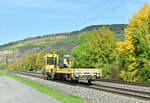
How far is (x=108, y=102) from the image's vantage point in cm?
1220

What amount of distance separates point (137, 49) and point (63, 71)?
32.2 ft

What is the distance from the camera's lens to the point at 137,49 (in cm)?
2653

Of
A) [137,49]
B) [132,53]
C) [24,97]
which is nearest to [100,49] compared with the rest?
[132,53]

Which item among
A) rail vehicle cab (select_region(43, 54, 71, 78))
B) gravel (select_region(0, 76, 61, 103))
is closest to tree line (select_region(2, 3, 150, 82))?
rail vehicle cab (select_region(43, 54, 71, 78))

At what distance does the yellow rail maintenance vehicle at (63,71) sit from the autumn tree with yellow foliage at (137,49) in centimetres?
594

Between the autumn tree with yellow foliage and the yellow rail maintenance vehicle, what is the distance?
5.94 meters

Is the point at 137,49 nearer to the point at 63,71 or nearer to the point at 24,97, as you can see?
the point at 63,71

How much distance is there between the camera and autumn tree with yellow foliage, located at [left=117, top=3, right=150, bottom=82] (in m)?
24.1

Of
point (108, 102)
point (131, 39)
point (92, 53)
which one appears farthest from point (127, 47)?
point (108, 102)

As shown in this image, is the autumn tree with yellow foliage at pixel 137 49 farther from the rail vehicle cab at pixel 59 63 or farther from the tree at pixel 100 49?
the tree at pixel 100 49

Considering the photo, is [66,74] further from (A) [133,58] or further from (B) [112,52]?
(B) [112,52]

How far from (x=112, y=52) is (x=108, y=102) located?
85.9ft

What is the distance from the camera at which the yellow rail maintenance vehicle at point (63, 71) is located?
66.5ft

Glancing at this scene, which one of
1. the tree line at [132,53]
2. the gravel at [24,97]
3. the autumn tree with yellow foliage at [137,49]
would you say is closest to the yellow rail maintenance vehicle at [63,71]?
the gravel at [24,97]
